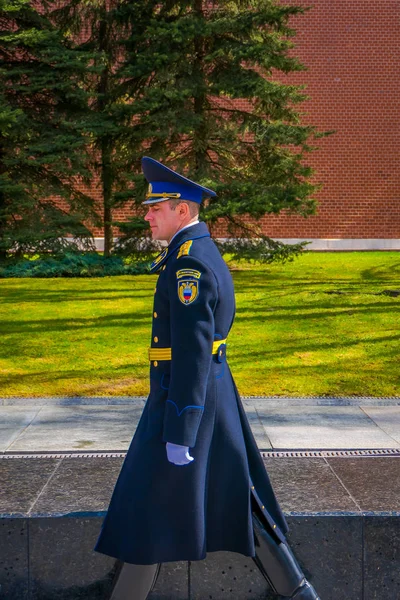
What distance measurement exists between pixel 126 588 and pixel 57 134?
17335 millimetres

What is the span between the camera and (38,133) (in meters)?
19.8

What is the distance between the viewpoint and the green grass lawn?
28.8 ft

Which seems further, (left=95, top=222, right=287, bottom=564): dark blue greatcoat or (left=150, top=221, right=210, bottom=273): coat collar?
(left=150, top=221, right=210, bottom=273): coat collar

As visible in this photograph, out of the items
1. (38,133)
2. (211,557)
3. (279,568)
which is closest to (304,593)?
(279,568)

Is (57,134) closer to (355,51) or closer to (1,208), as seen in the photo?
(1,208)

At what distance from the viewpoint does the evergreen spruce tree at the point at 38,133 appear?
19.0 metres

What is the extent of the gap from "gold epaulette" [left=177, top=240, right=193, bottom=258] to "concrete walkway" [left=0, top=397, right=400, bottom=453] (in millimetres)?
2617

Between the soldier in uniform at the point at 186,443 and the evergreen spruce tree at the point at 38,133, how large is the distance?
52.0ft

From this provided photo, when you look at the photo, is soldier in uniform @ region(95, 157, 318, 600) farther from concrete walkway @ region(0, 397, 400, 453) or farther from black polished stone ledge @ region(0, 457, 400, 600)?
concrete walkway @ region(0, 397, 400, 453)

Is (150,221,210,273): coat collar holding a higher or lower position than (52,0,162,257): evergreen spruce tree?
lower

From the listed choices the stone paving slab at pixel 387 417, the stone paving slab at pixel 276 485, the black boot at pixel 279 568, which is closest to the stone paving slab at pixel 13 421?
the stone paving slab at pixel 276 485

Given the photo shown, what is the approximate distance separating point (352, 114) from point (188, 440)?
24996 mm

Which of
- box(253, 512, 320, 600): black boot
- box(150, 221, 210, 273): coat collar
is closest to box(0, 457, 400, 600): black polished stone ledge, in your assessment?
box(253, 512, 320, 600): black boot

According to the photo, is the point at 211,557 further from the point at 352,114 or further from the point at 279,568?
the point at 352,114
